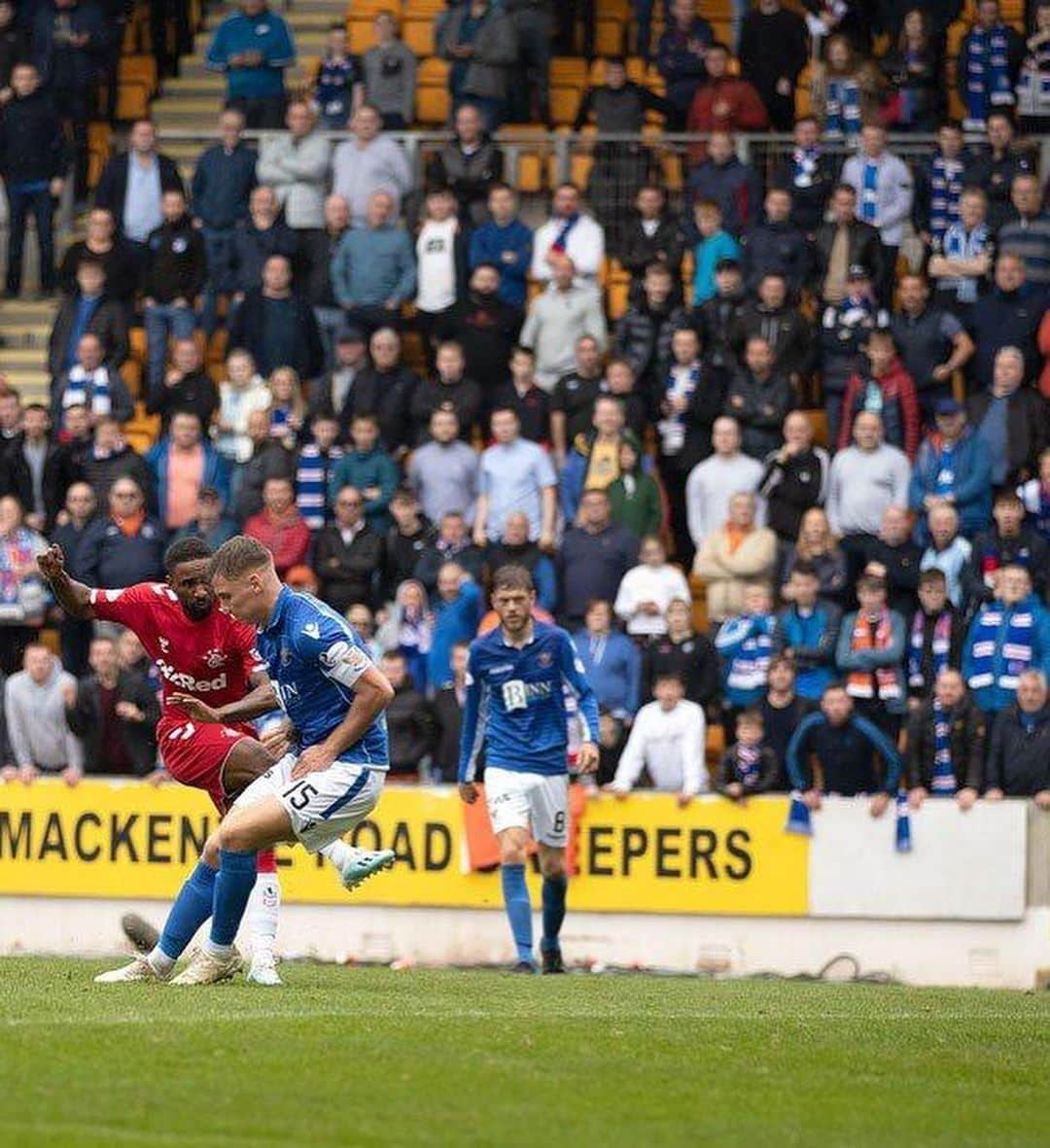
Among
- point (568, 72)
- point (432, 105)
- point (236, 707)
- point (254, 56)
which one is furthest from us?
point (432, 105)

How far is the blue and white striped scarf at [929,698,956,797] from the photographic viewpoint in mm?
19328

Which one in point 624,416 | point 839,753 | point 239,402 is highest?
point 239,402

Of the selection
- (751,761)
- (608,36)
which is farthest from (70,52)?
(751,761)

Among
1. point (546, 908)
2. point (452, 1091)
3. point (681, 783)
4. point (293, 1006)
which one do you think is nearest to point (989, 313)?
point (681, 783)

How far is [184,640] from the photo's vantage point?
526 inches

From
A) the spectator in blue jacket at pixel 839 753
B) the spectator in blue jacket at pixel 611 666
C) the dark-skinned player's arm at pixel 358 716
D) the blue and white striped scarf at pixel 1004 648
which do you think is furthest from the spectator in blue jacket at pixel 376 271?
the dark-skinned player's arm at pixel 358 716

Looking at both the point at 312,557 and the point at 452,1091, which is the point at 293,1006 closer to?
the point at 452,1091

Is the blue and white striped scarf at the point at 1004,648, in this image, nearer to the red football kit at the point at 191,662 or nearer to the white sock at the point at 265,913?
the red football kit at the point at 191,662

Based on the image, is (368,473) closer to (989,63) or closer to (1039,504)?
(1039,504)

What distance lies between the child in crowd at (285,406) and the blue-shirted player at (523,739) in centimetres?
734

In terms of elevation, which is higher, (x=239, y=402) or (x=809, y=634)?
(x=239, y=402)

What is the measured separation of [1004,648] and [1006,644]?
4 cm

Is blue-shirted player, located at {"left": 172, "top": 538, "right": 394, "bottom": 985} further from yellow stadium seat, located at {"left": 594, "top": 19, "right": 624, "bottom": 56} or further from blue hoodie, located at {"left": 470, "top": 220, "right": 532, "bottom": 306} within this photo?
yellow stadium seat, located at {"left": 594, "top": 19, "right": 624, "bottom": 56}

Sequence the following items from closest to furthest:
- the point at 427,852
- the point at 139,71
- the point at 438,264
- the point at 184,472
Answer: the point at 427,852
the point at 184,472
the point at 438,264
the point at 139,71
